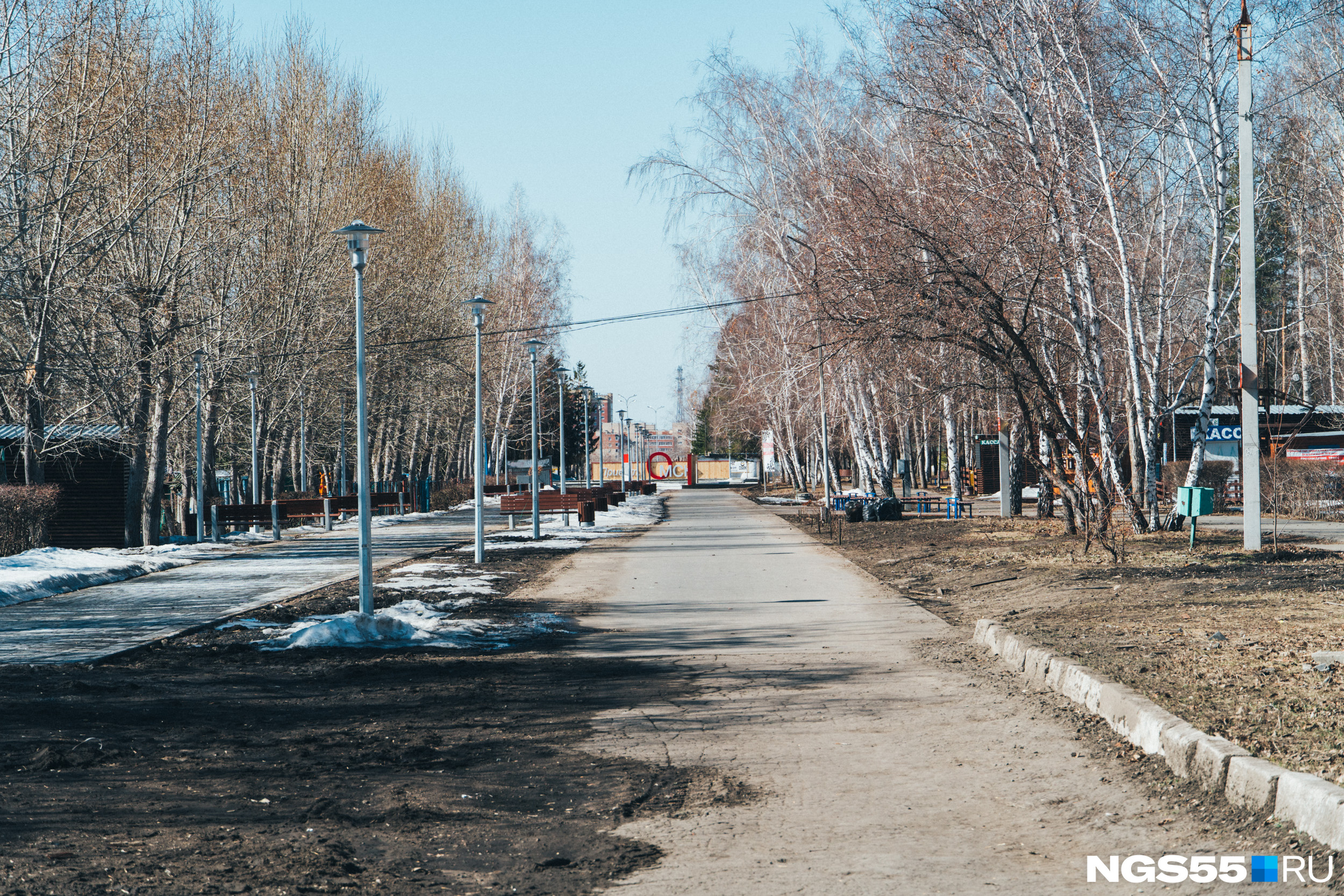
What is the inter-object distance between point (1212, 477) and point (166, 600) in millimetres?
24757

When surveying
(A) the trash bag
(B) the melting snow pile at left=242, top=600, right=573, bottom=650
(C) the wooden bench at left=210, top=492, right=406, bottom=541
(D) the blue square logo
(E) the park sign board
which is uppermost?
(E) the park sign board

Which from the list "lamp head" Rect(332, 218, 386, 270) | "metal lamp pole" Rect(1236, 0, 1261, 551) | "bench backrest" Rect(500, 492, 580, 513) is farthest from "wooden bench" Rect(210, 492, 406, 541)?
"metal lamp pole" Rect(1236, 0, 1261, 551)

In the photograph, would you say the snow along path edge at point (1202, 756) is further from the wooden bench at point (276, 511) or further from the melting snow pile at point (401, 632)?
the wooden bench at point (276, 511)

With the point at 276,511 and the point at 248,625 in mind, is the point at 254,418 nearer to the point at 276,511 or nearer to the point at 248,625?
the point at 276,511

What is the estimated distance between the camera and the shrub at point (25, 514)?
18.5 m

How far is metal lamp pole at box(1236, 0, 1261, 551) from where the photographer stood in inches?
585

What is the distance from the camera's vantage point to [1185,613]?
34.1 feet

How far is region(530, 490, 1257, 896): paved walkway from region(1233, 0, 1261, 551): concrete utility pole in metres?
5.49

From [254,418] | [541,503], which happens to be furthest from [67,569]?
[254,418]

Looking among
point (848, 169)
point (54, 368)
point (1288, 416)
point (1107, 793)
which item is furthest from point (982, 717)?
point (1288, 416)

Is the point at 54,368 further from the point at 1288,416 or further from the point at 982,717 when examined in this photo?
the point at 1288,416

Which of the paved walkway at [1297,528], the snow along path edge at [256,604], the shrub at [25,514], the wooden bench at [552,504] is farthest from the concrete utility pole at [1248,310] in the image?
the shrub at [25,514]

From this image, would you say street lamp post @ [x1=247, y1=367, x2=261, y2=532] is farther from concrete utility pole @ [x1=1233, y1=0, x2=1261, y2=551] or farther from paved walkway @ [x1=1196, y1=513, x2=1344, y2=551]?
concrete utility pole @ [x1=1233, y1=0, x2=1261, y2=551]

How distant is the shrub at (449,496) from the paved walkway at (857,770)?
38128mm
